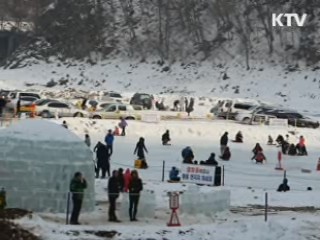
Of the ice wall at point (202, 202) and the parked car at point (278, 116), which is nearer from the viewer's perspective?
the ice wall at point (202, 202)

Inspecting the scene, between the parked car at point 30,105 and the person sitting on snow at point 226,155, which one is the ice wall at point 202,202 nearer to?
the person sitting on snow at point 226,155

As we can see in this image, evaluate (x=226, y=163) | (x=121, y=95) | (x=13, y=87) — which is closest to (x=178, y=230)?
(x=226, y=163)

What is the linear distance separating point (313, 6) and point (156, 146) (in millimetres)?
52350

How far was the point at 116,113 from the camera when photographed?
5112 cm

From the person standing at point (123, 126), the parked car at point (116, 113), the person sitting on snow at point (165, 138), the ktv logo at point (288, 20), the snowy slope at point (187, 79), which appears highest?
the ktv logo at point (288, 20)

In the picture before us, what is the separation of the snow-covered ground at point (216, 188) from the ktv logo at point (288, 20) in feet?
131

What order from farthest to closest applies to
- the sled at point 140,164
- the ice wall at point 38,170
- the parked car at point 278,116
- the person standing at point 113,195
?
the parked car at point 278,116, the sled at point 140,164, the ice wall at point 38,170, the person standing at point 113,195

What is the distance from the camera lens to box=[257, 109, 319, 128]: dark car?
5134 centimetres

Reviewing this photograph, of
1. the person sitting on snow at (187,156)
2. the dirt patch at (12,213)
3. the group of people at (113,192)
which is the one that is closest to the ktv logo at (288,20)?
the person sitting on snow at (187,156)

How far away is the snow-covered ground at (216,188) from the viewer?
67.7ft

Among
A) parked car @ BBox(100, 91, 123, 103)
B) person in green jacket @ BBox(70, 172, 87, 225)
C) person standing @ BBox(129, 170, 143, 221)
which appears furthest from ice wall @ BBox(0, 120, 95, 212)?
parked car @ BBox(100, 91, 123, 103)

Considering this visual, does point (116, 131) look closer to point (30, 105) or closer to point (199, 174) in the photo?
point (30, 105)

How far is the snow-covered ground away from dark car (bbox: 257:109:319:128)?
10.0 feet

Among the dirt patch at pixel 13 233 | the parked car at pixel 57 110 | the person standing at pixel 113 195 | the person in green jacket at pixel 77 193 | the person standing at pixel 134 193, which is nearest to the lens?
the dirt patch at pixel 13 233
